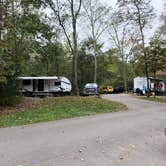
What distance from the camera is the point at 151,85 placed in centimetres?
4141

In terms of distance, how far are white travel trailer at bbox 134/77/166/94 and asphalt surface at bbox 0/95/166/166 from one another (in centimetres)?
2833

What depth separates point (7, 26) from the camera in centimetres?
1560

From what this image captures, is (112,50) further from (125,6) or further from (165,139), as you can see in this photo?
(165,139)

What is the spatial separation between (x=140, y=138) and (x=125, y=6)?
22.3m

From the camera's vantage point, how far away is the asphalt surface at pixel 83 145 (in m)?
6.05

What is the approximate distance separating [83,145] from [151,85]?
35521 millimetres

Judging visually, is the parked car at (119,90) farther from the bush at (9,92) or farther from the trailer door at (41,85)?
the bush at (9,92)

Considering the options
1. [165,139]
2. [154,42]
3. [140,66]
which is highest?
[154,42]

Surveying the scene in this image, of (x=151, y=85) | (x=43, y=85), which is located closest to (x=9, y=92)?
(x=43, y=85)

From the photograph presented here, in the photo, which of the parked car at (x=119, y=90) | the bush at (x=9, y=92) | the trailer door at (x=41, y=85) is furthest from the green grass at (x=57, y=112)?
the parked car at (x=119, y=90)

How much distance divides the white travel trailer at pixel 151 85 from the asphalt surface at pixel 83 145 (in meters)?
28.3

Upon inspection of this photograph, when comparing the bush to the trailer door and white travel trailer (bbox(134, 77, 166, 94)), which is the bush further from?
white travel trailer (bbox(134, 77, 166, 94))

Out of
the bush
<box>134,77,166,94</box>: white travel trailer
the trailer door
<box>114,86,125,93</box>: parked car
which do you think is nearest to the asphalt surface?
the bush

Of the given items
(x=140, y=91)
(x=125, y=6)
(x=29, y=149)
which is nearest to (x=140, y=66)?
(x=125, y=6)
